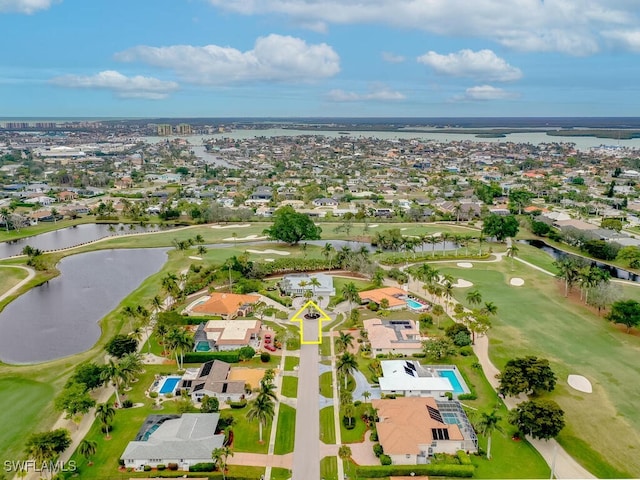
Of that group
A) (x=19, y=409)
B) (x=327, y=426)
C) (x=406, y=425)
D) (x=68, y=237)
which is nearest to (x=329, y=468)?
(x=327, y=426)

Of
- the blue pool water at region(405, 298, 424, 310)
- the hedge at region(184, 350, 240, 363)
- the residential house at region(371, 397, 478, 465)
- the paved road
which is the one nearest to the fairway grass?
the blue pool water at region(405, 298, 424, 310)

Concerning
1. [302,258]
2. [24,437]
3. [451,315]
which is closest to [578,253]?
[451,315]

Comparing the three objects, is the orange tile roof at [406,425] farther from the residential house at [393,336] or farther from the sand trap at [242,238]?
the sand trap at [242,238]

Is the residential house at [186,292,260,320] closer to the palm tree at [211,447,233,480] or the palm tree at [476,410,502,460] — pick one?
the palm tree at [211,447,233,480]

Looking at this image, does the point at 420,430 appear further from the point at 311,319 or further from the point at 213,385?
the point at 311,319

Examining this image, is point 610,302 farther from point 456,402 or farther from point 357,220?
point 357,220
